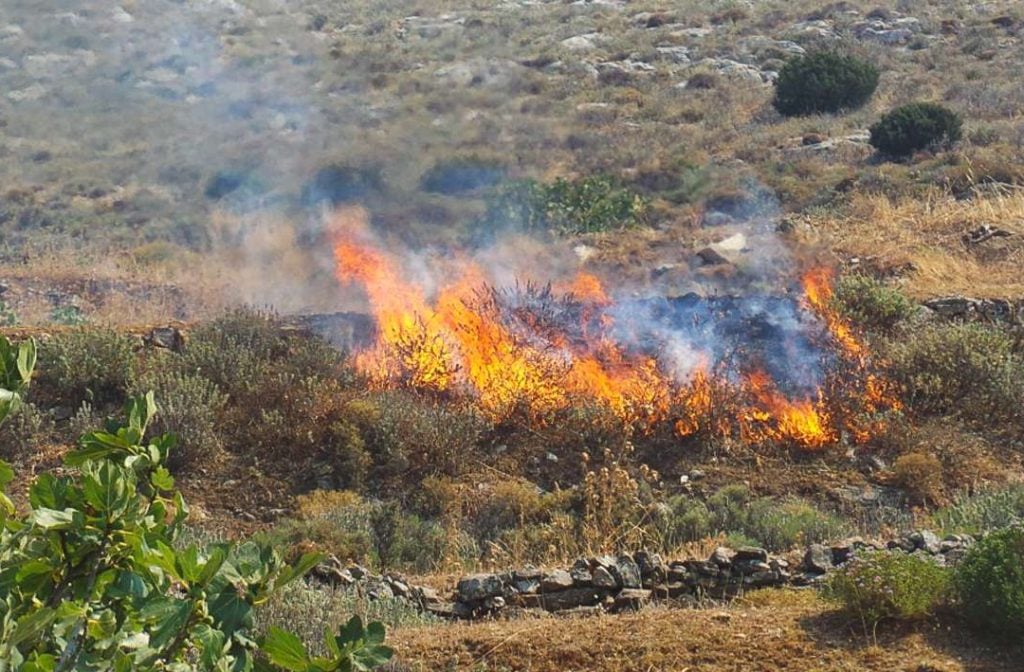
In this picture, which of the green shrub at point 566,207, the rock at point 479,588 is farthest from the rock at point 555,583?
the green shrub at point 566,207

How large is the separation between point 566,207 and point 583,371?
971 cm

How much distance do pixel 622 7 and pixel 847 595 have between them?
38.4 metres

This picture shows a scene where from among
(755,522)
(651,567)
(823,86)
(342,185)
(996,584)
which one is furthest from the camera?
(823,86)

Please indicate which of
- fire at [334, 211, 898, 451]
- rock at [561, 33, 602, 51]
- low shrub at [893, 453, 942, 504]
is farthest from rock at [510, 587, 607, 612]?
rock at [561, 33, 602, 51]

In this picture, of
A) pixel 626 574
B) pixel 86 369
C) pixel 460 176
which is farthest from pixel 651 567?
pixel 460 176

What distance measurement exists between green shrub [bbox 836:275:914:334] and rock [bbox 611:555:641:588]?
255 inches

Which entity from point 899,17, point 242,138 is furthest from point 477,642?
point 899,17

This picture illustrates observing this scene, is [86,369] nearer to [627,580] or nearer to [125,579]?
[627,580]

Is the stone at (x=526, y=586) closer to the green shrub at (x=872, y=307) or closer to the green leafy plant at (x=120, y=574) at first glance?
the green leafy plant at (x=120, y=574)

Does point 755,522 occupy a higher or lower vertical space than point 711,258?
higher

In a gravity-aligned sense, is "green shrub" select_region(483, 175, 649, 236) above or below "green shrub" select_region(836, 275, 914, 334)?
below

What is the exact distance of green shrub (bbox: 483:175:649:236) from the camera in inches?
800

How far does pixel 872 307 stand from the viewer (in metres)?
12.7

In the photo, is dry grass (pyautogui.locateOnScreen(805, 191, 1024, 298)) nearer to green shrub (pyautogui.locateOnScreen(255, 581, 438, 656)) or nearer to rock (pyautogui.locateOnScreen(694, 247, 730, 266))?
rock (pyautogui.locateOnScreen(694, 247, 730, 266))
